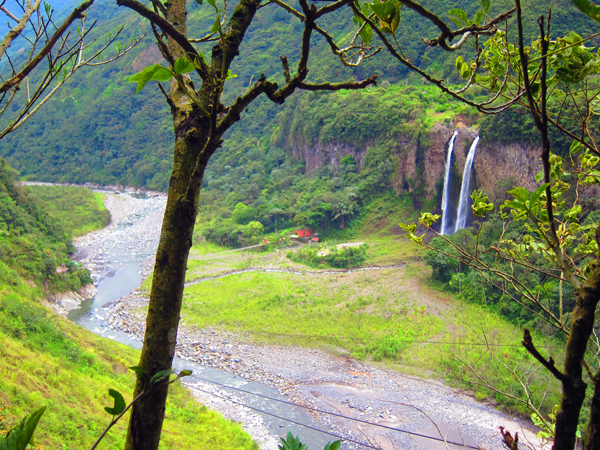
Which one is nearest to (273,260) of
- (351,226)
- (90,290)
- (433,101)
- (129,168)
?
(351,226)

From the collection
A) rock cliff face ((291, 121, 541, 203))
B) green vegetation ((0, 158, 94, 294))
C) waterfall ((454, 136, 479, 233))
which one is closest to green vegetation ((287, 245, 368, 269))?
waterfall ((454, 136, 479, 233))

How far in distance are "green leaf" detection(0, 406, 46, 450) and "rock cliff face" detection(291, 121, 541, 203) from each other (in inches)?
600

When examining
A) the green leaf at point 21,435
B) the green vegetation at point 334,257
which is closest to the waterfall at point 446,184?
the green vegetation at point 334,257

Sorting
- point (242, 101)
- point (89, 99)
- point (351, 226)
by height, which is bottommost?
point (351, 226)

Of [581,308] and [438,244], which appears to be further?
[438,244]

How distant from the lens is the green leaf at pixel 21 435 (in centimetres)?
54

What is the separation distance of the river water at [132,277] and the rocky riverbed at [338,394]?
0.48 ft

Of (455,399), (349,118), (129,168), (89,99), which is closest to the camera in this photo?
(455,399)

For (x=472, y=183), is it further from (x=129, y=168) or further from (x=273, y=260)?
(x=129, y=168)

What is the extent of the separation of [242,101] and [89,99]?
172ft

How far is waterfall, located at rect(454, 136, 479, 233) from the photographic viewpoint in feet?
50.5

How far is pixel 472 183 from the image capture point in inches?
618

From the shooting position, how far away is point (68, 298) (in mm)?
12703

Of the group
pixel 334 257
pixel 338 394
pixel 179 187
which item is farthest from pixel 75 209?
pixel 179 187
